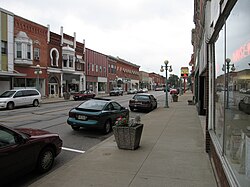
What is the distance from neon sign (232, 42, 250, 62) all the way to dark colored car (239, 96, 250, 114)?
491 mm

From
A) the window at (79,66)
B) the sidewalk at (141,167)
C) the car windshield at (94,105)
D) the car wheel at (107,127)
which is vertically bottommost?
the sidewalk at (141,167)

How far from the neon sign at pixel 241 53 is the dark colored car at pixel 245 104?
491mm

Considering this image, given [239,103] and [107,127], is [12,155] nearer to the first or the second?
[239,103]

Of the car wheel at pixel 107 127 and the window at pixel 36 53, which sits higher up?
the window at pixel 36 53

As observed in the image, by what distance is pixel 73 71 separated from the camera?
43500 mm

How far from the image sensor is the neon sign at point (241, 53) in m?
2.77

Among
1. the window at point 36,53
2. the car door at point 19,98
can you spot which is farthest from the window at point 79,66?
the car door at point 19,98

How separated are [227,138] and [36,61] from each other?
33770mm

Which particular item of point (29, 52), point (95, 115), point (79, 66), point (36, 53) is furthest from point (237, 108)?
point (79, 66)

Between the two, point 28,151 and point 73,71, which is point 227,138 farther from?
point 73,71

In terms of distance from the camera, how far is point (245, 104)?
2.90 metres

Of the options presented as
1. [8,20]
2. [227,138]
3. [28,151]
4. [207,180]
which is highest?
[8,20]

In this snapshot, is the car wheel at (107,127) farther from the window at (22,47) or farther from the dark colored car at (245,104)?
the window at (22,47)

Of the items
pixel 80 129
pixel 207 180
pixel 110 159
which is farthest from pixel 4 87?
pixel 207 180
